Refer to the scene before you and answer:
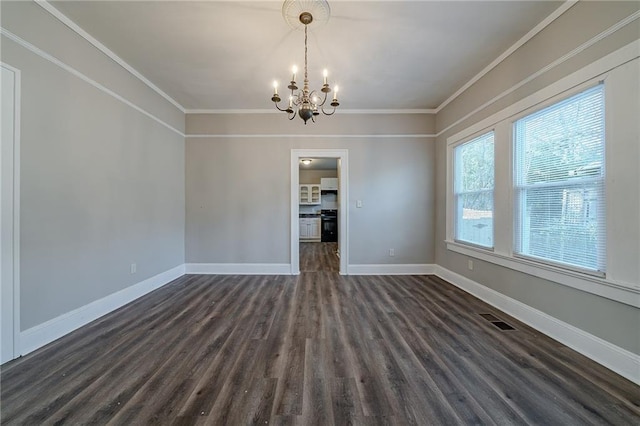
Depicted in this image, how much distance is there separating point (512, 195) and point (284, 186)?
315cm

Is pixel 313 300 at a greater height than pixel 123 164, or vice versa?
pixel 123 164

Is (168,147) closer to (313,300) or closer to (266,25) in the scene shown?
(266,25)

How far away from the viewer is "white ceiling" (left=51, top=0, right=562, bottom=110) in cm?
207

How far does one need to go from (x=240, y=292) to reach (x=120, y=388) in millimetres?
1796

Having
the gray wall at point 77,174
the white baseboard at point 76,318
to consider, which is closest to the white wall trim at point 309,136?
the gray wall at point 77,174

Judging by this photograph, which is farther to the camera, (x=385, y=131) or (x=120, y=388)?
(x=385, y=131)

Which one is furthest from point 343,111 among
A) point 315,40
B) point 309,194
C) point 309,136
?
point 309,194

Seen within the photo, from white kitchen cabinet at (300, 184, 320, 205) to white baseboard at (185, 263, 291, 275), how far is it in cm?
444

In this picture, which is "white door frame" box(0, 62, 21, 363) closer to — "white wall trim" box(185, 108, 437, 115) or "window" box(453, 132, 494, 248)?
"white wall trim" box(185, 108, 437, 115)

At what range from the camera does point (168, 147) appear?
3.73 m

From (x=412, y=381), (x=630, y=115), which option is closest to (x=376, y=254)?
(x=412, y=381)

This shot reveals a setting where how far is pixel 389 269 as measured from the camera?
424 centimetres

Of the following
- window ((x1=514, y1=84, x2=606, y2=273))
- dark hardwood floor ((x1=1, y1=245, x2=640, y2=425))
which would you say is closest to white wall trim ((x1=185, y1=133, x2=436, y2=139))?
window ((x1=514, y1=84, x2=606, y2=273))

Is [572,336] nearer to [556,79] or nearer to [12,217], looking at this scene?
[556,79]
